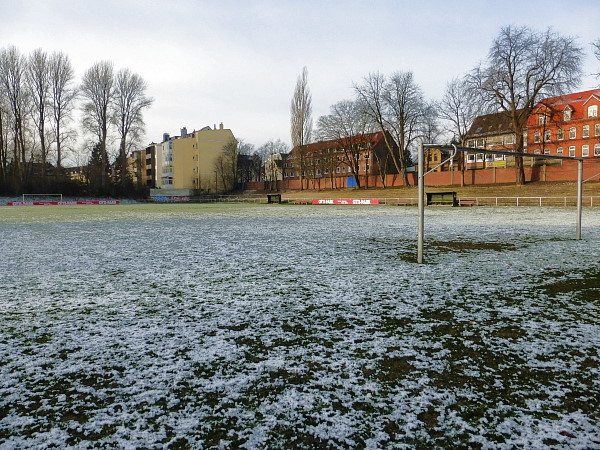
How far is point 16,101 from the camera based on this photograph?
48812 mm

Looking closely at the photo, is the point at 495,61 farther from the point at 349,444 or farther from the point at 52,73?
the point at 52,73

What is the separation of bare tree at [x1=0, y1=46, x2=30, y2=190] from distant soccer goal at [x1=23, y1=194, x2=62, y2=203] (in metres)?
1.56

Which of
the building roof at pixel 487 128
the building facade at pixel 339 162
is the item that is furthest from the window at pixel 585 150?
the building facade at pixel 339 162

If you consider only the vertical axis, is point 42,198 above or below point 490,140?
below

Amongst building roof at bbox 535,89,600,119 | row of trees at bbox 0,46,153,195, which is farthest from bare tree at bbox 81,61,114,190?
building roof at bbox 535,89,600,119

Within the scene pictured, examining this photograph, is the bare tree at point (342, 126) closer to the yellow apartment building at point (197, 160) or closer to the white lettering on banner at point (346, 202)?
the white lettering on banner at point (346, 202)

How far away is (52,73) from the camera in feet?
165

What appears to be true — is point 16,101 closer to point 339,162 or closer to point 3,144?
point 3,144

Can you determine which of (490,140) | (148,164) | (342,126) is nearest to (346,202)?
(342,126)

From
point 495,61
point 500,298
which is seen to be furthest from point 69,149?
point 500,298

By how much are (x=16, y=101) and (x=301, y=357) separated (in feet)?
195

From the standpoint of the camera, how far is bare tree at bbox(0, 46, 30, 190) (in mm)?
48000

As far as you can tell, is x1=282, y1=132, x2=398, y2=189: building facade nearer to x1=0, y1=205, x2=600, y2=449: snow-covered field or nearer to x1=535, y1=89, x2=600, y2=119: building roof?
x1=535, y1=89, x2=600, y2=119: building roof

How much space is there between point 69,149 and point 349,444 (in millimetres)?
59904
